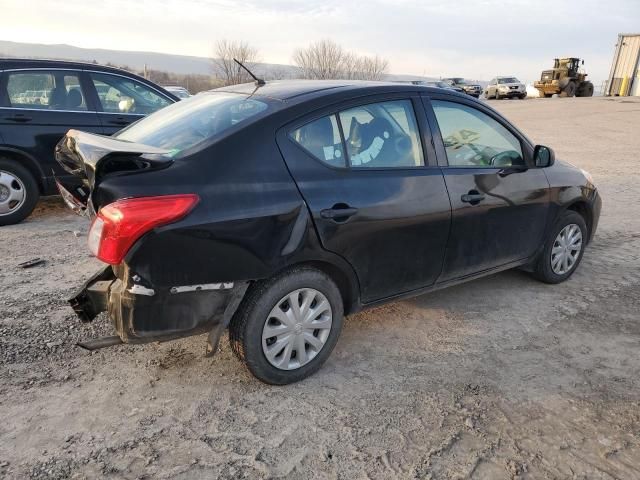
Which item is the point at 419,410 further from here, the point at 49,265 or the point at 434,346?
the point at 49,265

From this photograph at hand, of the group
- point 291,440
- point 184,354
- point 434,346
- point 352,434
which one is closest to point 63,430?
point 184,354

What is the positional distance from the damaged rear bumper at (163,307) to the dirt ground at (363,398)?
41cm

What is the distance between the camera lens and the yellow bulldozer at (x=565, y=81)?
→ 35281mm

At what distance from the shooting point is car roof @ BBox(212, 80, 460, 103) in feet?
9.67

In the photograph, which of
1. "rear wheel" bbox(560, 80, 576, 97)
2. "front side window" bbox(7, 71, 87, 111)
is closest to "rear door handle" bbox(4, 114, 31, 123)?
"front side window" bbox(7, 71, 87, 111)

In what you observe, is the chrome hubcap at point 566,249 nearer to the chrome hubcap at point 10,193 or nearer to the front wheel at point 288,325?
the front wheel at point 288,325

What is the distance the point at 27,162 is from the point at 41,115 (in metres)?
0.55

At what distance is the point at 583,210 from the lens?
4.46m

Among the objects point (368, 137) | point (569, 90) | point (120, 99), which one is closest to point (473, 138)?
point (368, 137)

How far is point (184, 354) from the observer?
3125 millimetres

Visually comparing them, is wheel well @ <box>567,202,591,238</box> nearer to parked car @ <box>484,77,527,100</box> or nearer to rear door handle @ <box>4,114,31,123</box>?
rear door handle @ <box>4,114,31,123</box>

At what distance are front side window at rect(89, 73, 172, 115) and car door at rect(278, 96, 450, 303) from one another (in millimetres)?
4299

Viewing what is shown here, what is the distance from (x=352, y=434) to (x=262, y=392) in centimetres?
59

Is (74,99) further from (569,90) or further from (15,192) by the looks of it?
(569,90)
